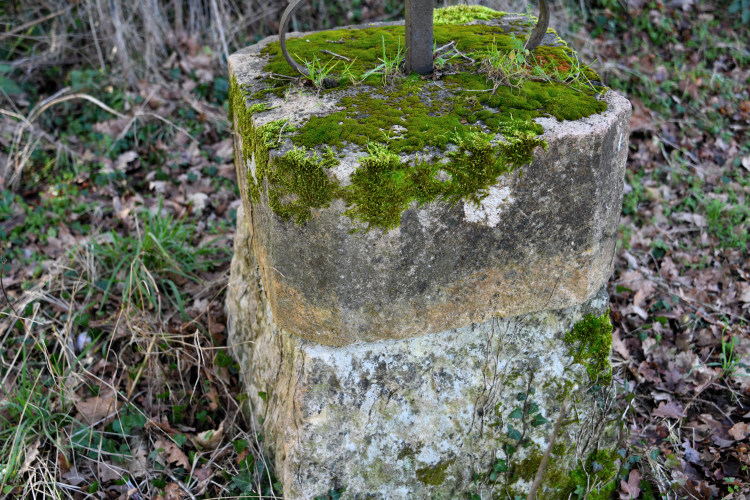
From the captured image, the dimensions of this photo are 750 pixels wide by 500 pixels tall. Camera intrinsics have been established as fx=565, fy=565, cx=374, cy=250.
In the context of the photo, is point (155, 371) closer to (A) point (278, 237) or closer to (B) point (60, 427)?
(B) point (60, 427)

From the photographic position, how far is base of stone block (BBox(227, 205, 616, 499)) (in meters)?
1.89

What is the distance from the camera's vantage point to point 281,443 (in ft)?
6.82

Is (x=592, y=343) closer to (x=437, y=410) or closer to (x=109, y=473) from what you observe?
(x=437, y=410)

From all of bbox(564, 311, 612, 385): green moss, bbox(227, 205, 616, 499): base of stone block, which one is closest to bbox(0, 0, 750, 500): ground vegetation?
bbox(227, 205, 616, 499): base of stone block

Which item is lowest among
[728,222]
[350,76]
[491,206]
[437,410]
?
[728,222]

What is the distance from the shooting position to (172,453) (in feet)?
7.86

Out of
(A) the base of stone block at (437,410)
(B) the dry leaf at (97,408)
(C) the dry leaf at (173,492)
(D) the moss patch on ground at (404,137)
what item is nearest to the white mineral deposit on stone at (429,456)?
(A) the base of stone block at (437,410)

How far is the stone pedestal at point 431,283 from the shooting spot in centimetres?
160

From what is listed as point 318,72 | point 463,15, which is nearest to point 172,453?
point 318,72

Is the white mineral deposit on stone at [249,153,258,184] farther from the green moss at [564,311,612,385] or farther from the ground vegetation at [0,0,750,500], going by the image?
the green moss at [564,311,612,385]

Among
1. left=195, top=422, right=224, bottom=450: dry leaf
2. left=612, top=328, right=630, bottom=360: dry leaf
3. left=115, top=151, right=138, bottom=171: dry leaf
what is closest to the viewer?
left=195, top=422, right=224, bottom=450: dry leaf

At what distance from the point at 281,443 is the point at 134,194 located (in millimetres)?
2473

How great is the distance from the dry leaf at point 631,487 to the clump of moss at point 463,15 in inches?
79.7

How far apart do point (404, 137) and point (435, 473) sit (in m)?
1.20
